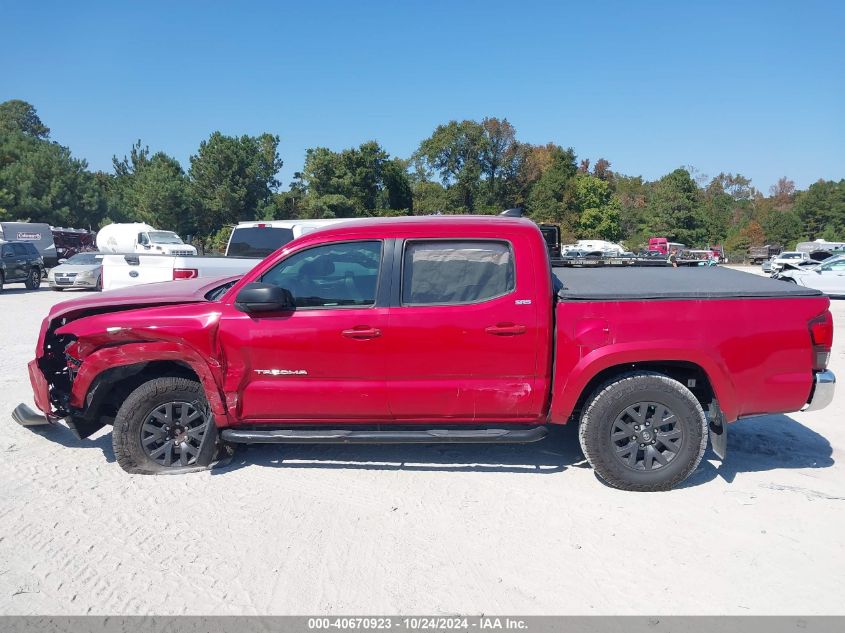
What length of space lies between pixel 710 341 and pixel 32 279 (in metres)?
23.7

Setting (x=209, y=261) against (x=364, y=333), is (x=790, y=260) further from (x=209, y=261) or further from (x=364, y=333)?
(x=364, y=333)

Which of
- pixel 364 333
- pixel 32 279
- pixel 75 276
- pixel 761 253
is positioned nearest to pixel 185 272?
pixel 364 333

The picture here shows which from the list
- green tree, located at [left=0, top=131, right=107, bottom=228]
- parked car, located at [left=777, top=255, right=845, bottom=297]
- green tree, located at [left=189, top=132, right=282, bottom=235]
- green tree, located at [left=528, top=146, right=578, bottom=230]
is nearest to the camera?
parked car, located at [left=777, top=255, right=845, bottom=297]

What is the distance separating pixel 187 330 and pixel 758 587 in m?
3.91

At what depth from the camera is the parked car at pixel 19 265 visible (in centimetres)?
2047

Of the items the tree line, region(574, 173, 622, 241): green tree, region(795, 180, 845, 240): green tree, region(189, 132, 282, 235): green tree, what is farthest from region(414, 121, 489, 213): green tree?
region(795, 180, 845, 240): green tree

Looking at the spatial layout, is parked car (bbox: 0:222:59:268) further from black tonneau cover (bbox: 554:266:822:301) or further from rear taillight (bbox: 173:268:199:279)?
black tonneau cover (bbox: 554:266:822:301)

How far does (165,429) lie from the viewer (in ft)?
15.3

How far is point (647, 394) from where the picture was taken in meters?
4.26

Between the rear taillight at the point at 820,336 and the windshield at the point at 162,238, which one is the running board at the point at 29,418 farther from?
the windshield at the point at 162,238

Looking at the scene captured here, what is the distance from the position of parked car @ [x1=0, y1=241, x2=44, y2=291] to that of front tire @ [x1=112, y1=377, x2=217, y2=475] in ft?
63.7

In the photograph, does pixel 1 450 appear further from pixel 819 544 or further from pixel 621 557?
pixel 819 544

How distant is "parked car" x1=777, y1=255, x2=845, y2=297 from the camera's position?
1925 centimetres

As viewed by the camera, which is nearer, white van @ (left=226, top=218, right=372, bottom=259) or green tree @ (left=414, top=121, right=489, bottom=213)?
white van @ (left=226, top=218, right=372, bottom=259)
